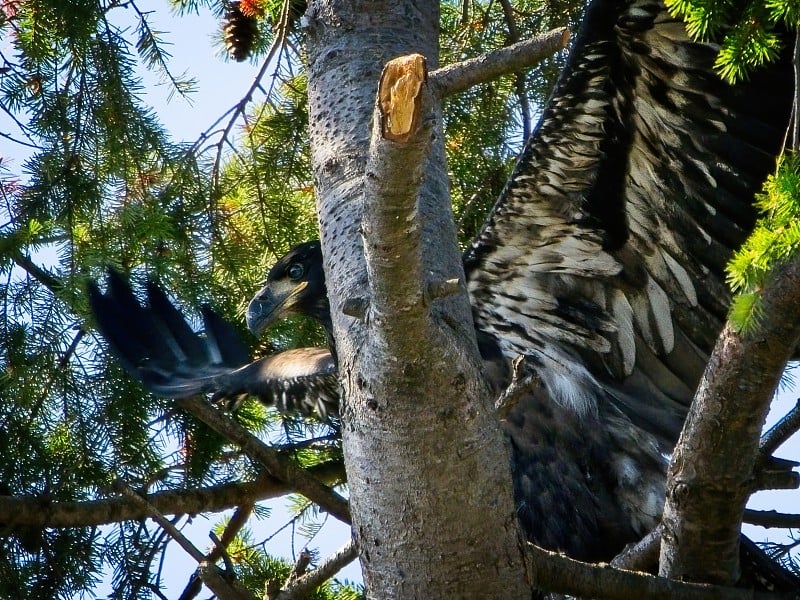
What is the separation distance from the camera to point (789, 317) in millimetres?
2238

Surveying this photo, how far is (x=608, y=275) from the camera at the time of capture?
436 cm

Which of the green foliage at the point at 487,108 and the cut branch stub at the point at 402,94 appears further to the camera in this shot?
the green foliage at the point at 487,108

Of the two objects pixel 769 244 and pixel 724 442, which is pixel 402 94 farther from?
Answer: pixel 724 442

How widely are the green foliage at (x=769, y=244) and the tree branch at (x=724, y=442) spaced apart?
0.13 feet

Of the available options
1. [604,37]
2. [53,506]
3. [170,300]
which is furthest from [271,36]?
[53,506]

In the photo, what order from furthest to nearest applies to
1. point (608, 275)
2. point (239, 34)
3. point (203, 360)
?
point (203, 360) → point (239, 34) → point (608, 275)

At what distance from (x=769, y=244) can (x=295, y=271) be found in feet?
9.68

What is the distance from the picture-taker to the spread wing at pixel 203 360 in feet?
13.8

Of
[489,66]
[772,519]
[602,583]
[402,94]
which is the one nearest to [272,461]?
[602,583]

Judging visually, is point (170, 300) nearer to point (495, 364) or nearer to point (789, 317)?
point (495, 364)

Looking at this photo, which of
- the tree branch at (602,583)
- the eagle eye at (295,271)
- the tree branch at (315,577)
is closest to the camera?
the tree branch at (602,583)

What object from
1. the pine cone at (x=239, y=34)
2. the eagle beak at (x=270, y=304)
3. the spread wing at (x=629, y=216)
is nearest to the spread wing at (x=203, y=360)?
the eagle beak at (x=270, y=304)

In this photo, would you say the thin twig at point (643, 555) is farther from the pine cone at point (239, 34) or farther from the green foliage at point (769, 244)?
the pine cone at point (239, 34)

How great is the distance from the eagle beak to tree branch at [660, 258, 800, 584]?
2.14 metres
